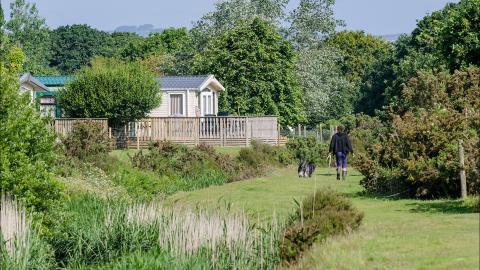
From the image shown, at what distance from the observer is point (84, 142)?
4000 centimetres

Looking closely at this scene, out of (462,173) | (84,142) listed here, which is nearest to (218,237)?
(462,173)

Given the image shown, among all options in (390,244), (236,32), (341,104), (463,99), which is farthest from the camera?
(341,104)

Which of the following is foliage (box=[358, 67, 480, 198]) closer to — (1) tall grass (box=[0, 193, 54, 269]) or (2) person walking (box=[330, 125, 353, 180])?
(2) person walking (box=[330, 125, 353, 180])

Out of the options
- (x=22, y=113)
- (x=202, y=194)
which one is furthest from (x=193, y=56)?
(x=22, y=113)

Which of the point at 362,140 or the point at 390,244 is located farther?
the point at 362,140

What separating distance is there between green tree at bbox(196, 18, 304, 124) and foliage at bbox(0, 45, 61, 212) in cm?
4249

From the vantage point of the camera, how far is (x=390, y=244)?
17969 mm

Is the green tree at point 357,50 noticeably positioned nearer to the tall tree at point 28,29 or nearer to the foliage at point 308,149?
the tall tree at point 28,29

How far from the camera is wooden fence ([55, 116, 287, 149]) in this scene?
183 feet

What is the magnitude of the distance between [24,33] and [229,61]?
44.8 m

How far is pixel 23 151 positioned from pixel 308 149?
81.0ft

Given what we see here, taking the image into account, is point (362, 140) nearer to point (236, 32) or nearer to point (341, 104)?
point (236, 32)

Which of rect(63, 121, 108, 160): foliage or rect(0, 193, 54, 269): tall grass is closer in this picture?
rect(0, 193, 54, 269): tall grass

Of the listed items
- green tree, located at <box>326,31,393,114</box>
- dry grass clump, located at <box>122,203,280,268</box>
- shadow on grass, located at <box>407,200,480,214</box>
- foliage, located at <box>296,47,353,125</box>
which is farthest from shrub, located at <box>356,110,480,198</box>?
green tree, located at <box>326,31,393,114</box>
